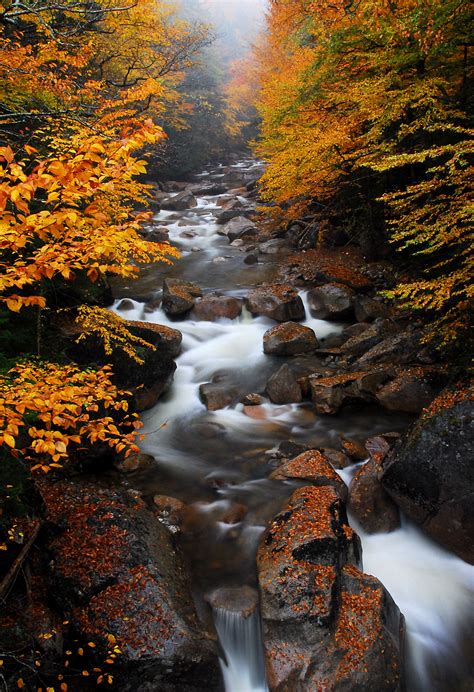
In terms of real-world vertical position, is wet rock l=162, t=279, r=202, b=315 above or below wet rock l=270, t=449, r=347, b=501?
above

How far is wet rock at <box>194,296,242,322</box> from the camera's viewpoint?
11039mm

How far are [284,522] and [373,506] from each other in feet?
4.65

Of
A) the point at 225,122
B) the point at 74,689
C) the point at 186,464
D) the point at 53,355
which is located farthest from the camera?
the point at 225,122

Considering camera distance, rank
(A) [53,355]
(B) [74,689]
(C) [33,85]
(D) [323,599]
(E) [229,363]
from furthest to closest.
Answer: (E) [229,363]
(C) [33,85]
(A) [53,355]
(D) [323,599]
(B) [74,689]

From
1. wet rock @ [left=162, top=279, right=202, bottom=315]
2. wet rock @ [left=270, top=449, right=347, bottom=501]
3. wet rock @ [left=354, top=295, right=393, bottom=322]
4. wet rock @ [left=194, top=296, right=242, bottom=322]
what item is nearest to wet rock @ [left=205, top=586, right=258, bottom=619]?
wet rock @ [left=270, top=449, right=347, bottom=501]

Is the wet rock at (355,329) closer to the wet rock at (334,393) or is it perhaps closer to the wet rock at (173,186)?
the wet rock at (334,393)

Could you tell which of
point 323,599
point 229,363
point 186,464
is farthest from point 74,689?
point 229,363

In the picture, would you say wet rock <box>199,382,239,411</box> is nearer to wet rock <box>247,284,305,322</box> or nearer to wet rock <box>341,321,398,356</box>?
wet rock <box>341,321,398,356</box>

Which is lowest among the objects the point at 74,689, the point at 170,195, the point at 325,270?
the point at 74,689

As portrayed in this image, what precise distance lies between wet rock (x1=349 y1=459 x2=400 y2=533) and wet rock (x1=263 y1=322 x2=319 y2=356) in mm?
4119

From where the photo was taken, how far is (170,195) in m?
23.1

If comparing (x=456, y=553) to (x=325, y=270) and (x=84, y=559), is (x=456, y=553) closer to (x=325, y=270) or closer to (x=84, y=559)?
(x=84, y=559)

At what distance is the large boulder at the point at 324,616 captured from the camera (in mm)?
3613

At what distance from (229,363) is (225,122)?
1042 inches
